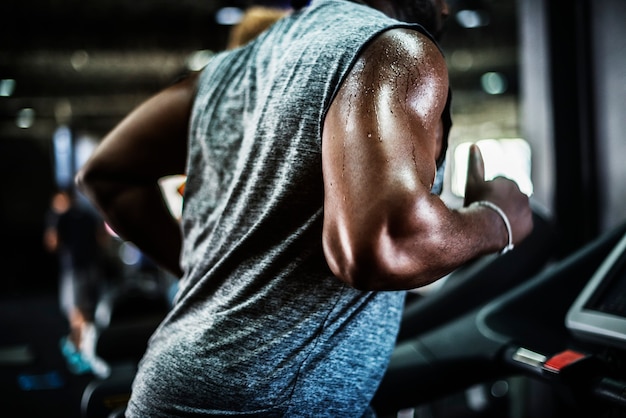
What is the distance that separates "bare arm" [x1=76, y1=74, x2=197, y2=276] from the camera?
1.28 metres

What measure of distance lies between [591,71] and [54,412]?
12.6ft

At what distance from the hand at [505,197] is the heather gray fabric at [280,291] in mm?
205

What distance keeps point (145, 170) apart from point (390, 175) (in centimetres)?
73

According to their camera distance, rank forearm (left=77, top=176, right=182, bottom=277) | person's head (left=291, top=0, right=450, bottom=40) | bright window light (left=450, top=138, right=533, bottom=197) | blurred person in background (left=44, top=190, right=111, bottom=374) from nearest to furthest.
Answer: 1. person's head (left=291, top=0, right=450, bottom=40)
2. forearm (left=77, top=176, right=182, bottom=277)
3. blurred person in background (left=44, top=190, right=111, bottom=374)
4. bright window light (left=450, top=138, right=533, bottom=197)

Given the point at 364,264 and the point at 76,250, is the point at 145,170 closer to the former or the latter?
the point at 364,264

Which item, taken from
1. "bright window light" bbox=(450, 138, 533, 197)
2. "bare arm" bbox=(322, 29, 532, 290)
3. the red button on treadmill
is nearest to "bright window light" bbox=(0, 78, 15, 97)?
"bright window light" bbox=(450, 138, 533, 197)

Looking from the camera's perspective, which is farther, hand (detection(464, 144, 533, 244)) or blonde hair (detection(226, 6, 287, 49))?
blonde hair (detection(226, 6, 287, 49))

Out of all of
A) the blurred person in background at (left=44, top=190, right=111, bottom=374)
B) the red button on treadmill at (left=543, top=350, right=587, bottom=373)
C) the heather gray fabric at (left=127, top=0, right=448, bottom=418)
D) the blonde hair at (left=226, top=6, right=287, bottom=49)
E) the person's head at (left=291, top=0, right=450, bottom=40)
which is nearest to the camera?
the heather gray fabric at (left=127, top=0, right=448, bottom=418)

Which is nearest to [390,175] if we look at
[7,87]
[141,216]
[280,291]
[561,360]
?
[280,291]

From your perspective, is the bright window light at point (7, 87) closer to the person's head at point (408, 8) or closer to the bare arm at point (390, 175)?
the person's head at point (408, 8)

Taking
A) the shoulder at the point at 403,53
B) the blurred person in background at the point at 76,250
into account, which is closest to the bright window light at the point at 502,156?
the blurred person in background at the point at 76,250

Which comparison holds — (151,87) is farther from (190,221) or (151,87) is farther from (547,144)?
(190,221)

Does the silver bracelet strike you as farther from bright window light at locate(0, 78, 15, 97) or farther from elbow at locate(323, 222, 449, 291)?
bright window light at locate(0, 78, 15, 97)

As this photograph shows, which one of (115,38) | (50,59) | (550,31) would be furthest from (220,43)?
(550,31)
